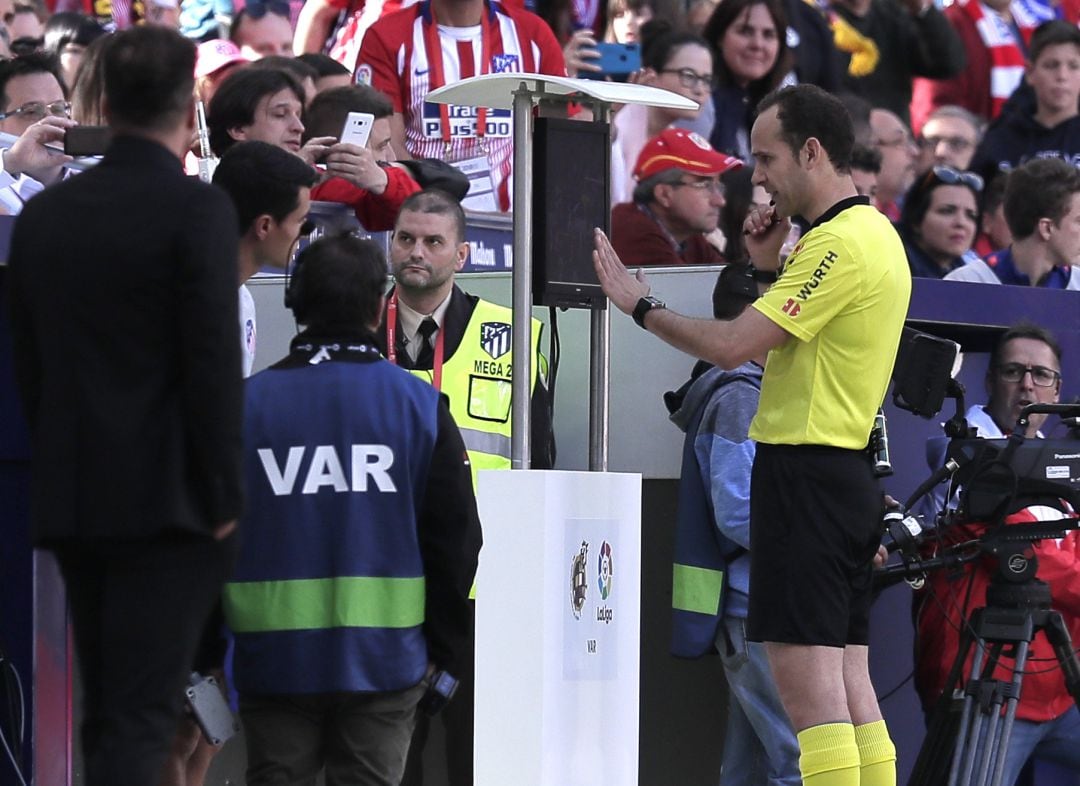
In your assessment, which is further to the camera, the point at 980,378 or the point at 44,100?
the point at 980,378

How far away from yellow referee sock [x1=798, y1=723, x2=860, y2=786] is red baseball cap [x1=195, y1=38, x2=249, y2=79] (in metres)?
4.16

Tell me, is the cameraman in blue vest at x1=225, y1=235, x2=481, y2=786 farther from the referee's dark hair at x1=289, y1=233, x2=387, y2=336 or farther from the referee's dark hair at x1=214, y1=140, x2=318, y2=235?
the referee's dark hair at x1=214, y1=140, x2=318, y2=235

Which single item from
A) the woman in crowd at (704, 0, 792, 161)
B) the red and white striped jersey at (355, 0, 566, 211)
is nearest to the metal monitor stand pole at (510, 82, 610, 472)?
the red and white striped jersey at (355, 0, 566, 211)

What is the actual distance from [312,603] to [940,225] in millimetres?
5338

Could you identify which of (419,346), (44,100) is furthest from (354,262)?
(44,100)

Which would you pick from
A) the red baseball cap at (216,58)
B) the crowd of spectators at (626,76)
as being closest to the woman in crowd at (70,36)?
the crowd of spectators at (626,76)

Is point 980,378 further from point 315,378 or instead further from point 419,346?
point 315,378

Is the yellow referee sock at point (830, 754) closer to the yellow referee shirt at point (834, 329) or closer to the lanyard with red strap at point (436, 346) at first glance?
the yellow referee shirt at point (834, 329)

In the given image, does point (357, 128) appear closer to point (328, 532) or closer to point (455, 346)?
point (455, 346)

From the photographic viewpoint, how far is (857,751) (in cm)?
559

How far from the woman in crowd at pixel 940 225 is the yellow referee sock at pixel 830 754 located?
4.09m

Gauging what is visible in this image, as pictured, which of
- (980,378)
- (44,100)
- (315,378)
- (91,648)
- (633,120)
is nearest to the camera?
(91,648)

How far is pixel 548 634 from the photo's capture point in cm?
581

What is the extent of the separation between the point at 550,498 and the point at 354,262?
48.3 inches
